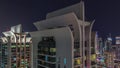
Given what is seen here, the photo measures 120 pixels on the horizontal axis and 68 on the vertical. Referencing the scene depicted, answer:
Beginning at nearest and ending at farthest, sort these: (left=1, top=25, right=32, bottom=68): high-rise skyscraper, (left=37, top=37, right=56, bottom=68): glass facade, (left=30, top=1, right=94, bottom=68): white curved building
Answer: (left=30, top=1, right=94, bottom=68): white curved building, (left=37, top=37, right=56, bottom=68): glass facade, (left=1, top=25, right=32, bottom=68): high-rise skyscraper

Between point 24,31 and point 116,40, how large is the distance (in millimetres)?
28733

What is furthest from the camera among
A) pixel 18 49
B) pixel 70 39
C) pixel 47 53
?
pixel 18 49

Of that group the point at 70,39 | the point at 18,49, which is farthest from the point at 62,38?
the point at 18,49

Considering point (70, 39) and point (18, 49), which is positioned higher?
point (70, 39)

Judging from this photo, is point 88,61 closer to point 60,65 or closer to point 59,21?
point 60,65

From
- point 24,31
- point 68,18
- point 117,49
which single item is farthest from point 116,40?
point 68,18

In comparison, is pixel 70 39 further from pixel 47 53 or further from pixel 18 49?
pixel 18 49

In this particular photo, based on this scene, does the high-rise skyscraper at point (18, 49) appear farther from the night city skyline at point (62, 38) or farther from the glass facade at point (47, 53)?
the glass facade at point (47, 53)

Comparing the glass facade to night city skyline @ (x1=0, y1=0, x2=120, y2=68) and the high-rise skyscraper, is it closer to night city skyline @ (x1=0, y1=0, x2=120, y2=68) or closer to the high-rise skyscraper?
night city skyline @ (x1=0, y1=0, x2=120, y2=68)

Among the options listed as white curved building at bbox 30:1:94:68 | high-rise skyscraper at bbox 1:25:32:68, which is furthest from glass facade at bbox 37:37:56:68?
high-rise skyscraper at bbox 1:25:32:68

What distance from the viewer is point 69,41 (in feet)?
38.3

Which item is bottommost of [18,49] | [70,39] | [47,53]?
[18,49]

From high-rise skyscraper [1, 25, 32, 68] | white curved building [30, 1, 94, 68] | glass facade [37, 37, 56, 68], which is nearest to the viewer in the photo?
white curved building [30, 1, 94, 68]

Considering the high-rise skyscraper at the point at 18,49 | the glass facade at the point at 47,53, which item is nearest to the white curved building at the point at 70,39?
the glass facade at the point at 47,53
